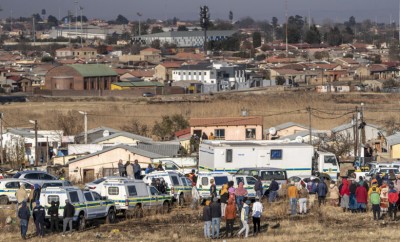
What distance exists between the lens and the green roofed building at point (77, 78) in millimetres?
86500

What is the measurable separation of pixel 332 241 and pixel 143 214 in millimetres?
5796

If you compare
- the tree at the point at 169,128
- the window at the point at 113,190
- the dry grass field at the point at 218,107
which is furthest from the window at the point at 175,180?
the dry grass field at the point at 218,107

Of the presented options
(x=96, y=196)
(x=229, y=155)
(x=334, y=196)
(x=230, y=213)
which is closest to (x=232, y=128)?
(x=229, y=155)

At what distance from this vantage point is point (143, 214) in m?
23.8

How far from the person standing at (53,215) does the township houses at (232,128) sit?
64.8 ft

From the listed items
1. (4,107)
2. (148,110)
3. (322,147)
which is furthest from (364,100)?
(322,147)

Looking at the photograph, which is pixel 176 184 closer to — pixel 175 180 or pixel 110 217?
pixel 175 180

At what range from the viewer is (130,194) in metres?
23.5

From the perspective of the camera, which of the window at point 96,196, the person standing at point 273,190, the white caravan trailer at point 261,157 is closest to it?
the window at point 96,196

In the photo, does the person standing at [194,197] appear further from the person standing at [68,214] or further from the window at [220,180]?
the person standing at [68,214]

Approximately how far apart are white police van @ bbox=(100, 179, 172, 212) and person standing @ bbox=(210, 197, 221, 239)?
12.3ft

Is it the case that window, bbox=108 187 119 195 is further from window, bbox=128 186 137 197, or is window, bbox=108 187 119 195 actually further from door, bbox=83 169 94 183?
door, bbox=83 169 94 183

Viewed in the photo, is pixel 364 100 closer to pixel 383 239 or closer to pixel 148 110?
pixel 148 110

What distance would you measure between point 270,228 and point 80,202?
14.0 ft
